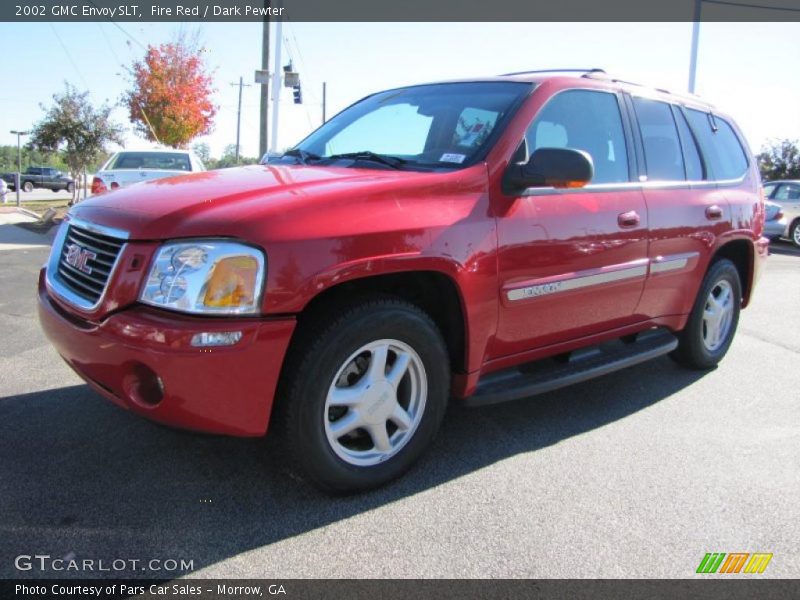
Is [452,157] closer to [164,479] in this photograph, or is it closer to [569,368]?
[569,368]

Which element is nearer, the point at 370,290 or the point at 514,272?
the point at 370,290

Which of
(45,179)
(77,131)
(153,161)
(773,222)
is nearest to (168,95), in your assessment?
(77,131)

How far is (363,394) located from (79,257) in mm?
1341

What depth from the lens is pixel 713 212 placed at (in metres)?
4.18

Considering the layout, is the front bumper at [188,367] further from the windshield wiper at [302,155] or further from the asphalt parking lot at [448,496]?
the windshield wiper at [302,155]

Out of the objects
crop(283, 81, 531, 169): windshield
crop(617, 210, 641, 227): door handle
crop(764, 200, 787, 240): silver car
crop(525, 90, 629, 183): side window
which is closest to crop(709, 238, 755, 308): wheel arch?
crop(617, 210, 641, 227): door handle

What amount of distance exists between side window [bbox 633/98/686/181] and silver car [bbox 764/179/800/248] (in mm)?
13188

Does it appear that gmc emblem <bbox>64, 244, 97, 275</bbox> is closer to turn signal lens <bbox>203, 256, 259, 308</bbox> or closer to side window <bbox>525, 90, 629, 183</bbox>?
turn signal lens <bbox>203, 256, 259, 308</bbox>

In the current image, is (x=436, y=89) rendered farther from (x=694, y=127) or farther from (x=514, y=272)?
(x=694, y=127)

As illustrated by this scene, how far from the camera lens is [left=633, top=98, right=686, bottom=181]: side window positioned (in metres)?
3.81

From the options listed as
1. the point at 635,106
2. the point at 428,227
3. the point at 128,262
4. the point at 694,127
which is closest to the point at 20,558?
the point at 128,262

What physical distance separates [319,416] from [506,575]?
0.90m

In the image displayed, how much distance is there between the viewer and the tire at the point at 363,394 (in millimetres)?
2400

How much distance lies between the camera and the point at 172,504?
2.52 metres
